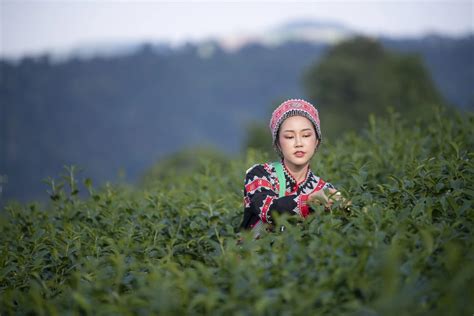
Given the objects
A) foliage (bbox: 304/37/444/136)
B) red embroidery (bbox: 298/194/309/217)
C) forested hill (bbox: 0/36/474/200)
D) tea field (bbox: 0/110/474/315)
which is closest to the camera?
tea field (bbox: 0/110/474/315)

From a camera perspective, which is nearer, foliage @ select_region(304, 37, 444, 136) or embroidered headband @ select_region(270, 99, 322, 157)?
embroidered headband @ select_region(270, 99, 322, 157)

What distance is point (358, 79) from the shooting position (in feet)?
187

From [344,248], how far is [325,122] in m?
46.2

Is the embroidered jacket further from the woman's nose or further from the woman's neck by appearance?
the woman's nose

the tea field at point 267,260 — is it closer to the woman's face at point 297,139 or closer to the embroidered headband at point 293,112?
the woman's face at point 297,139

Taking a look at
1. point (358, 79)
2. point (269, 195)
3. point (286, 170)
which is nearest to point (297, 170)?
point (286, 170)

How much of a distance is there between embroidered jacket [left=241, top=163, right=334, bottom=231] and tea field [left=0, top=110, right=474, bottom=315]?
0.17 meters

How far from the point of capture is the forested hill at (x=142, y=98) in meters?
133

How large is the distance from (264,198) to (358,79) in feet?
176

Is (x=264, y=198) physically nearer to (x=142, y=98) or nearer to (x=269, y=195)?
(x=269, y=195)

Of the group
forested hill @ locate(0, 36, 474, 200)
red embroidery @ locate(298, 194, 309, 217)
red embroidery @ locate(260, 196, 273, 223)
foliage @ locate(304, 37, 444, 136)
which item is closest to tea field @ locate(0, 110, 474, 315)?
red embroidery @ locate(298, 194, 309, 217)

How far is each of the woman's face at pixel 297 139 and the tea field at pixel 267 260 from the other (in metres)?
0.49

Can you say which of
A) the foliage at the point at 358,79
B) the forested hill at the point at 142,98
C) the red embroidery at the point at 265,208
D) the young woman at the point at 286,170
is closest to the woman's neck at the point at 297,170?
the young woman at the point at 286,170

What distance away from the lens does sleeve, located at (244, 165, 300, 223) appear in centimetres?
474
